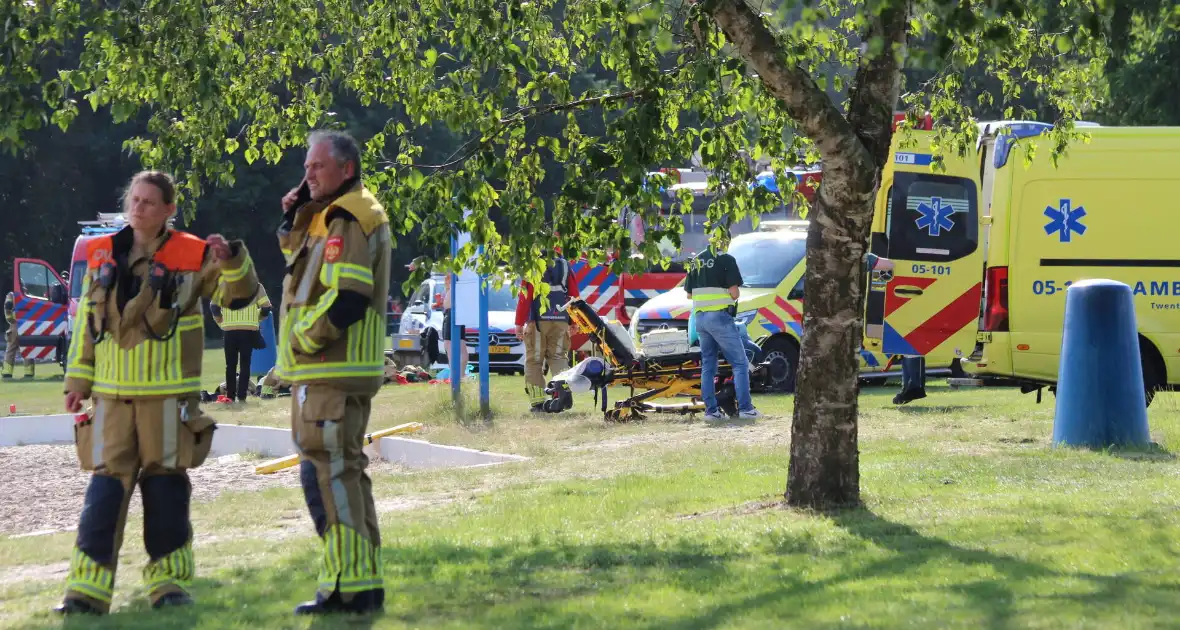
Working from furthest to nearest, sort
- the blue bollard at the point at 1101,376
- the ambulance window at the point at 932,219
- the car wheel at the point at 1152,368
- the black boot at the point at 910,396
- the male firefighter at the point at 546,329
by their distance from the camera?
the male firefighter at the point at 546,329
the ambulance window at the point at 932,219
the black boot at the point at 910,396
the car wheel at the point at 1152,368
the blue bollard at the point at 1101,376

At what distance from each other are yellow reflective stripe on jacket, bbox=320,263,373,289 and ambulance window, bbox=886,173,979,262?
11.8 metres

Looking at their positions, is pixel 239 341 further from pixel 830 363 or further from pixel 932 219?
pixel 830 363

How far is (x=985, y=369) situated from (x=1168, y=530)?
7.83 meters

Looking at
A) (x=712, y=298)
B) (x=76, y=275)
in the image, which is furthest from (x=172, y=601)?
(x=76, y=275)

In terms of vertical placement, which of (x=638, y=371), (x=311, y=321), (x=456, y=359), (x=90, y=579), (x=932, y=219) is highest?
(x=932, y=219)

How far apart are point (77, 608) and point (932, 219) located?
40.5ft

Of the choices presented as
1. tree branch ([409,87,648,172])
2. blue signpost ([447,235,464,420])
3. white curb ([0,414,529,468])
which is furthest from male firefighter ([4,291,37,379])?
tree branch ([409,87,648,172])

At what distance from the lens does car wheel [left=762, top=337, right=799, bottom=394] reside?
1853 cm

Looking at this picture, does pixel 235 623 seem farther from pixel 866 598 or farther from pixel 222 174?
pixel 222 174

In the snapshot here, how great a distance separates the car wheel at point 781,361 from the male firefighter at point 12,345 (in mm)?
14978

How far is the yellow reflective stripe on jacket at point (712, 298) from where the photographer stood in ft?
46.3

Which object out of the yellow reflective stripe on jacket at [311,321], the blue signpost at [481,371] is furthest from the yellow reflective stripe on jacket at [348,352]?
the blue signpost at [481,371]

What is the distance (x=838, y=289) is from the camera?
316 inches

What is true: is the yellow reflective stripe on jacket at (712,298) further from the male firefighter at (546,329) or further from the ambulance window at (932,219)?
the ambulance window at (932,219)
